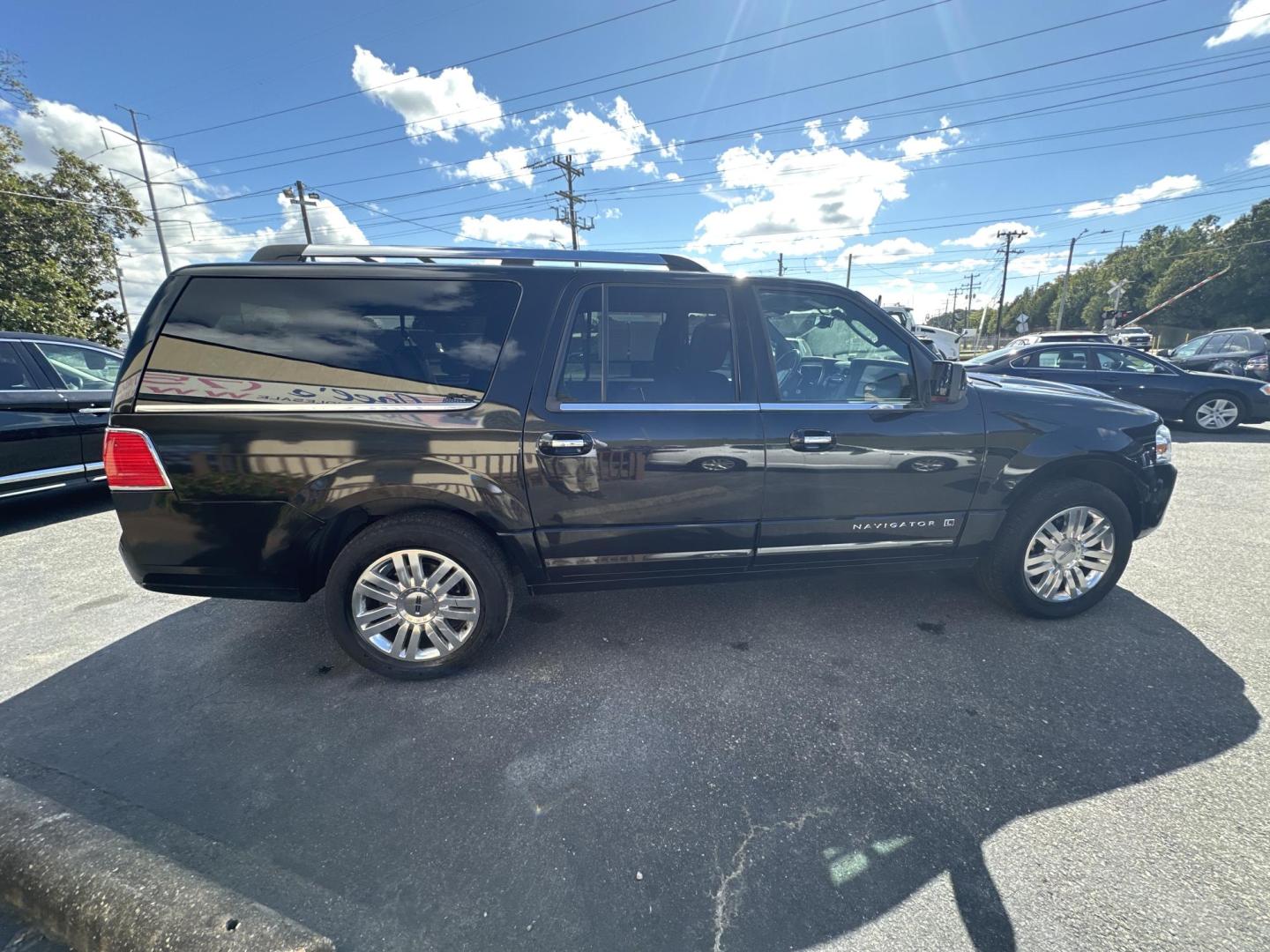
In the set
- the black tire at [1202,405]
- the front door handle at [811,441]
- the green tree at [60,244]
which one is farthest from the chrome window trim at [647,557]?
the green tree at [60,244]

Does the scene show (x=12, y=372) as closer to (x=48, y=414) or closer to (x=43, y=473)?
(x=48, y=414)

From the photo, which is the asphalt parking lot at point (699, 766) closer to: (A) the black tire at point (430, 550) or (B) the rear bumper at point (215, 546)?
(A) the black tire at point (430, 550)

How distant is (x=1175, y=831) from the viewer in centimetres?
178

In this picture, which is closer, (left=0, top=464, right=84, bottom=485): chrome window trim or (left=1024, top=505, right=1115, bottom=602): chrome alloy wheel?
(left=1024, top=505, right=1115, bottom=602): chrome alloy wheel

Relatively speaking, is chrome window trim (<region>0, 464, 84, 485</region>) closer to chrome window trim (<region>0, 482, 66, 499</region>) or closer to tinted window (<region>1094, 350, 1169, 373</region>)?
chrome window trim (<region>0, 482, 66, 499</region>)

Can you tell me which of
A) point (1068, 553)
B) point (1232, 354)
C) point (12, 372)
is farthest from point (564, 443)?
point (1232, 354)

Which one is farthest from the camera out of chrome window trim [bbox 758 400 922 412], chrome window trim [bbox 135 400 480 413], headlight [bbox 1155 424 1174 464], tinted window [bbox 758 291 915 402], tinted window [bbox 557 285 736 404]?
headlight [bbox 1155 424 1174 464]

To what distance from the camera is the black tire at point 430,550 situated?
2502 millimetres

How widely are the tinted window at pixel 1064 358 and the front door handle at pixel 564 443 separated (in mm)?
9410

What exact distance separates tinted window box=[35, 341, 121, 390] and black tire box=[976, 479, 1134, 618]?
290 inches

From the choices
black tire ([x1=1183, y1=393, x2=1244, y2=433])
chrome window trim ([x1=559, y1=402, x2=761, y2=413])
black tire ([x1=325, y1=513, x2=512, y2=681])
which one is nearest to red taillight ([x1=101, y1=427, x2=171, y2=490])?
black tire ([x1=325, y1=513, x2=512, y2=681])

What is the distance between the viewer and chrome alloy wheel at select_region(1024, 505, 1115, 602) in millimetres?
3064

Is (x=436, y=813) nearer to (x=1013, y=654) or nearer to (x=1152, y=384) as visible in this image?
(x=1013, y=654)

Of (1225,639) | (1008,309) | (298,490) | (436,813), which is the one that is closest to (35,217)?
(298,490)
